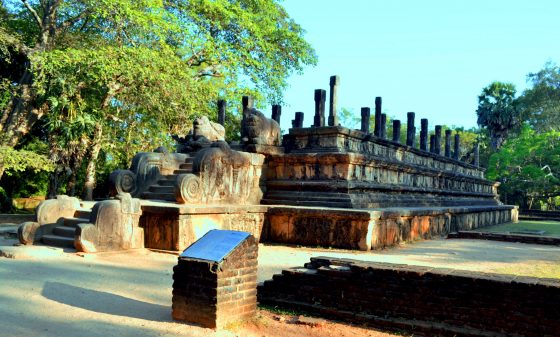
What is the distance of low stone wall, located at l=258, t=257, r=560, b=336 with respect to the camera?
418 centimetres

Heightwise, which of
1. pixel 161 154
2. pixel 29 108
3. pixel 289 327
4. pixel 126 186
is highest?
pixel 29 108

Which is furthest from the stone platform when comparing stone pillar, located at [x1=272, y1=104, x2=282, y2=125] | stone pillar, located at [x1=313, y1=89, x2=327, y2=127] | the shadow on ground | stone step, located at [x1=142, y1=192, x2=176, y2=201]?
stone pillar, located at [x1=272, y1=104, x2=282, y2=125]

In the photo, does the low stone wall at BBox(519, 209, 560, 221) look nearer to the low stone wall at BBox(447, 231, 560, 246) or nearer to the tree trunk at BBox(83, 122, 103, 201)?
the low stone wall at BBox(447, 231, 560, 246)

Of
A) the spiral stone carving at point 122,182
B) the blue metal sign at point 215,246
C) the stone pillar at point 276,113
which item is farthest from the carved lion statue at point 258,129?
the blue metal sign at point 215,246

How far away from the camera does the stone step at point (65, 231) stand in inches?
323

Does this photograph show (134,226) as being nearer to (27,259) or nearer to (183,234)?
(183,234)


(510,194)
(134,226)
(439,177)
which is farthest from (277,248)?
(510,194)

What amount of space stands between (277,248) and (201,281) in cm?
510

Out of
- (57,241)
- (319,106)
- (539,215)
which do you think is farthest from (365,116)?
(539,215)

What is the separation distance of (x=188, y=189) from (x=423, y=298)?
5203 mm

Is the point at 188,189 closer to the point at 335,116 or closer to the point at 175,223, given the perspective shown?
the point at 175,223

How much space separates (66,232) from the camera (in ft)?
27.2

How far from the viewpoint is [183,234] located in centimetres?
804

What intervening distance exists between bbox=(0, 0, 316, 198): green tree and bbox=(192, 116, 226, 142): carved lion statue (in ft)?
13.4
